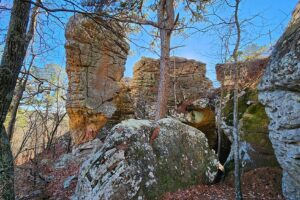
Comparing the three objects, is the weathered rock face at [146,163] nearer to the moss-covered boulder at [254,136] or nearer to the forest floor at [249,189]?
the forest floor at [249,189]

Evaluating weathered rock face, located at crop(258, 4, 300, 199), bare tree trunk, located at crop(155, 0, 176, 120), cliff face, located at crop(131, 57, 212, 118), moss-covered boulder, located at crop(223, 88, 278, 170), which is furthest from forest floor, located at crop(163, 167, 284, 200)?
cliff face, located at crop(131, 57, 212, 118)

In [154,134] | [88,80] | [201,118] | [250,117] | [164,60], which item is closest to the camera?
[154,134]

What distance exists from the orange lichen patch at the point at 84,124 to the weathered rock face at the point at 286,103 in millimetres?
8673

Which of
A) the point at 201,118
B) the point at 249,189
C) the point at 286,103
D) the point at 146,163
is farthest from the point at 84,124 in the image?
the point at 286,103

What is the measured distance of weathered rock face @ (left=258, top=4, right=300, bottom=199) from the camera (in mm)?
4059

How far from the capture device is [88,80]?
11688 mm

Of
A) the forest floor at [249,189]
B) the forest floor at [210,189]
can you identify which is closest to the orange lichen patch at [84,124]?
the forest floor at [210,189]

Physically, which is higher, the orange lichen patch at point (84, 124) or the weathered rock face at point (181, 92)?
the weathered rock face at point (181, 92)

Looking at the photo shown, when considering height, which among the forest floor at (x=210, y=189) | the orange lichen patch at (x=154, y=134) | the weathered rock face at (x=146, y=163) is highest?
the orange lichen patch at (x=154, y=134)

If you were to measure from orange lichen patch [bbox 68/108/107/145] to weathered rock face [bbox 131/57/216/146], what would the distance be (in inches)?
87.6

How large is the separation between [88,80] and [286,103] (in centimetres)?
936

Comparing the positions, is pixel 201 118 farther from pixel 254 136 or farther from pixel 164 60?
pixel 254 136

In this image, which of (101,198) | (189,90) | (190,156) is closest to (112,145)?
(101,198)

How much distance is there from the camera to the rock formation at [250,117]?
6402 mm
